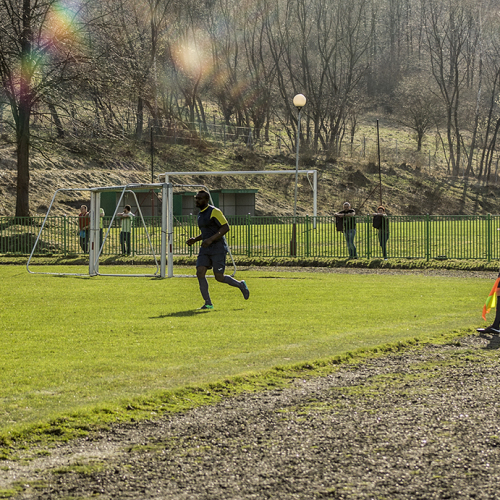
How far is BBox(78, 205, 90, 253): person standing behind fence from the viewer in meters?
29.3

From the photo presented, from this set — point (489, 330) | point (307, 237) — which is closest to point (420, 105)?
point (307, 237)

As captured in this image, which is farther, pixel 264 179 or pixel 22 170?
pixel 264 179

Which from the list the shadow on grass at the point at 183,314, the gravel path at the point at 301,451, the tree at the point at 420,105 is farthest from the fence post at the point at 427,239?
the tree at the point at 420,105

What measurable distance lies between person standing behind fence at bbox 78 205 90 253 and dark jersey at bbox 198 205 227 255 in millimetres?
17421

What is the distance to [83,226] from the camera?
2944cm

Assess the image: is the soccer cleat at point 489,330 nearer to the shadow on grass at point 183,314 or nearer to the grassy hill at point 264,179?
the shadow on grass at point 183,314

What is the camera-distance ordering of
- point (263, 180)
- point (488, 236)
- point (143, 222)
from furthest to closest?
point (263, 180) < point (488, 236) < point (143, 222)

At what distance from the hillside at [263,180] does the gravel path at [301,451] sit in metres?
38.9

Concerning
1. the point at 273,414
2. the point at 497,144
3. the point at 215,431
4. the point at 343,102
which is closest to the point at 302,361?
the point at 273,414

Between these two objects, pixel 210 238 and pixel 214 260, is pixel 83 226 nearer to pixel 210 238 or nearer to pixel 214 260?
pixel 214 260

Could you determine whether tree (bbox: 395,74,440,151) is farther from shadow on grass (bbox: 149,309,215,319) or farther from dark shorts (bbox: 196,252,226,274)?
shadow on grass (bbox: 149,309,215,319)

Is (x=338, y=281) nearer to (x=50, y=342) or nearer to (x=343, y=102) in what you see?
(x=50, y=342)

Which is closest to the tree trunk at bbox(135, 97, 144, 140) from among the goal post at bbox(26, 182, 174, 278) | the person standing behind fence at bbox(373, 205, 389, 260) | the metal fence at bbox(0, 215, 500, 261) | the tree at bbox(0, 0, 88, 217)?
the tree at bbox(0, 0, 88, 217)

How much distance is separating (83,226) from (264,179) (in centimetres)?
3459
